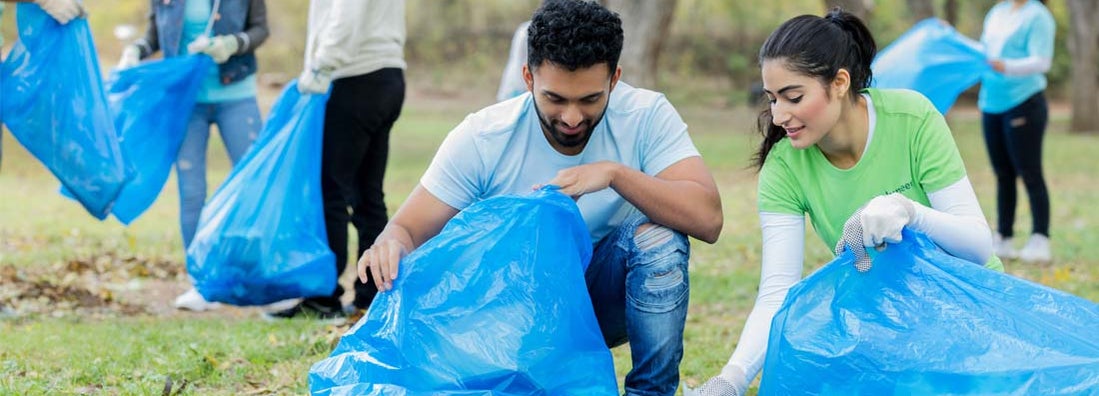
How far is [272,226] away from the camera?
4098mm

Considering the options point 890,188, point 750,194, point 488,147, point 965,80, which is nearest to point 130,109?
point 488,147

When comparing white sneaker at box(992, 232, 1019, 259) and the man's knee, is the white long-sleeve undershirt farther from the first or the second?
white sneaker at box(992, 232, 1019, 259)

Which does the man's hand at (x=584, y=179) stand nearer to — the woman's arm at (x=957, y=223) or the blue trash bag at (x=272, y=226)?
the woman's arm at (x=957, y=223)

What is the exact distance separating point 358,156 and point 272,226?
0.46 metres

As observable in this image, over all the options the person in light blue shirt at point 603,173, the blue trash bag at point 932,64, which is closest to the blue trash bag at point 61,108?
the person in light blue shirt at point 603,173

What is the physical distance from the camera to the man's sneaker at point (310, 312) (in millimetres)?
4441

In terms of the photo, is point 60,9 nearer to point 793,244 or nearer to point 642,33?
point 793,244

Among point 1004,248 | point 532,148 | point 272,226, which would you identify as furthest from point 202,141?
point 1004,248

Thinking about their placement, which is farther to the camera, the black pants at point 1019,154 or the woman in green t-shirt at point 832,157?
the black pants at point 1019,154

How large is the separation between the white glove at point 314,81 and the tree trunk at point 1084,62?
13.7 metres

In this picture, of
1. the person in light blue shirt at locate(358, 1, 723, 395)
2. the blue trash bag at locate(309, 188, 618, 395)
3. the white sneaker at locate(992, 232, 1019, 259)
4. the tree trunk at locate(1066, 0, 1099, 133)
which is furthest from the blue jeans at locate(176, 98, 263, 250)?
the tree trunk at locate(1066, 0, 1099, 133)

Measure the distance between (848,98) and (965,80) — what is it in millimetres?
2651

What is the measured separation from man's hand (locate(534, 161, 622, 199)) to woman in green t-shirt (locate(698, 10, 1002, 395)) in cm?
38

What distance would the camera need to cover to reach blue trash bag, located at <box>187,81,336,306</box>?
409 cm
